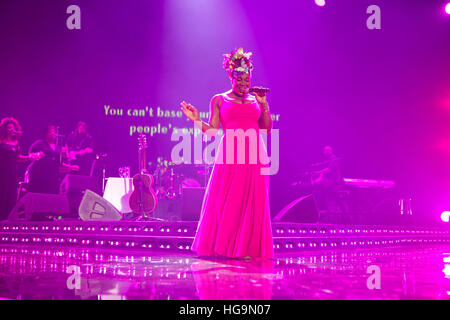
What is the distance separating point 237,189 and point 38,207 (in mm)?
4535

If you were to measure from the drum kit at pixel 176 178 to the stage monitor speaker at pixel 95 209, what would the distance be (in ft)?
5.64

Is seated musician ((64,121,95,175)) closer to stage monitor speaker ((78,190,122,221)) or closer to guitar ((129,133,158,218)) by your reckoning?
guitar ((129,133,158,218))

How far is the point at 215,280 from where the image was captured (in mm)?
2686

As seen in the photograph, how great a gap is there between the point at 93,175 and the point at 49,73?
2680mm

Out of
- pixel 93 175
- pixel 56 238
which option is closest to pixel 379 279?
pixel 56 238

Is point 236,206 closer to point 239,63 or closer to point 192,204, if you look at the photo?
point 239,63

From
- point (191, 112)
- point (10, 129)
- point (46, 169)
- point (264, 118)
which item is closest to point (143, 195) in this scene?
point (46, 169)

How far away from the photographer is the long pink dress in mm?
3834

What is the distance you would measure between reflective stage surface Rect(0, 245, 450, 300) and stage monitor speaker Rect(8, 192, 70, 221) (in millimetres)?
3480

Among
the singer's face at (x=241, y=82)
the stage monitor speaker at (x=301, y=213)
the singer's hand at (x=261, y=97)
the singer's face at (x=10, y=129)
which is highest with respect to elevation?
the singer's face at (x=10, y=129)

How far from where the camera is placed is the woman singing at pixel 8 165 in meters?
7.76

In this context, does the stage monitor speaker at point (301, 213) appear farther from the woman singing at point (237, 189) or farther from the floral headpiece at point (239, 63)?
the floral headpiece at point (239, 63)

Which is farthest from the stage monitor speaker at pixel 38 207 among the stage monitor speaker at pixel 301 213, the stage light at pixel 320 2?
the stage light at pixel 320 2
